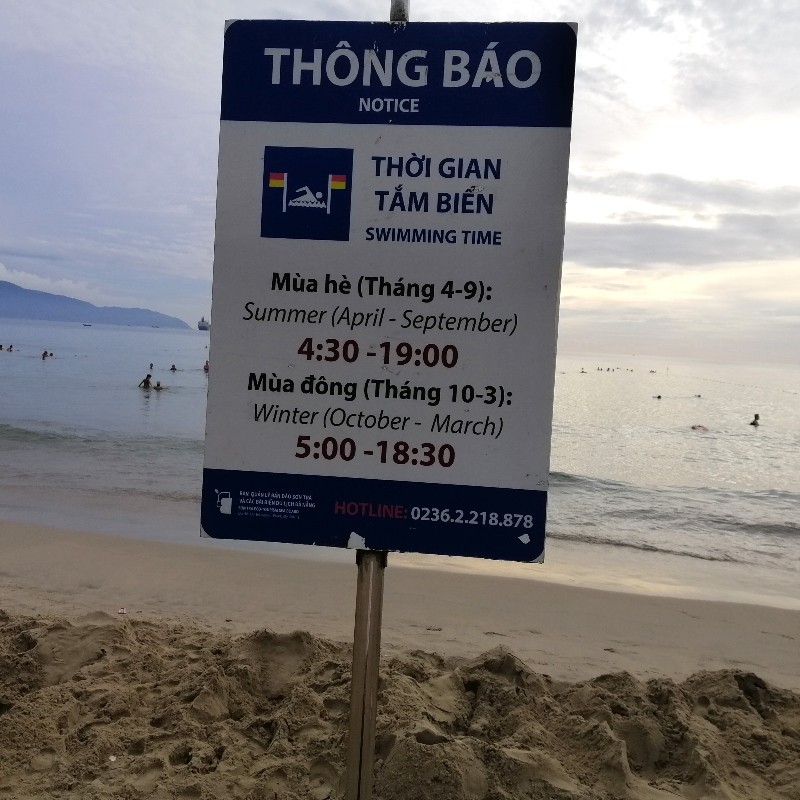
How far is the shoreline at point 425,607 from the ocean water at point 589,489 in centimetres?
92

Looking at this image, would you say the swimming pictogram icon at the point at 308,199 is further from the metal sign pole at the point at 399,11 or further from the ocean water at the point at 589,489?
the ocean water at the point at 589,489

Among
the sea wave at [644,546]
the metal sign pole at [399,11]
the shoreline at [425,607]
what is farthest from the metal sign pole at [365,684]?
the sea wave at [644,546]

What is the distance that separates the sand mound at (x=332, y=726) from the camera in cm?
275

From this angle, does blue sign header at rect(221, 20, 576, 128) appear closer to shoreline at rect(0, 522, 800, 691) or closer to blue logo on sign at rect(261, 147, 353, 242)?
blue logo on sign at rect(261, 147, 353, 242)

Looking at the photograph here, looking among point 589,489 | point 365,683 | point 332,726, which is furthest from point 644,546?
point 365,683

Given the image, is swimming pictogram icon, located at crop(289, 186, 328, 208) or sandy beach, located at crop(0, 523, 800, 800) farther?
sandy beach, located at crop(0, 523, 800, 800)

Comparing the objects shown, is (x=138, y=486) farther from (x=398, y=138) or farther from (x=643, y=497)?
(x=398, y=138)

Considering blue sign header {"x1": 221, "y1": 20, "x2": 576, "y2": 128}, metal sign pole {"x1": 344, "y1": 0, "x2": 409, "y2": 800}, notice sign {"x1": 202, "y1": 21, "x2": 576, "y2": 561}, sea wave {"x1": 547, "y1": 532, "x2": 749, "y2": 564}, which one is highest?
blue sign header {"x1": 221, "y1": 20, "x2": 576, "y2": 128}

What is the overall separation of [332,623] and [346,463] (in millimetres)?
Answer: 3661

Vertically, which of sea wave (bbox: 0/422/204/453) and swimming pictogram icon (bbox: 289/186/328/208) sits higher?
swimming pictogram icon (bbox: 289/186/328/208)

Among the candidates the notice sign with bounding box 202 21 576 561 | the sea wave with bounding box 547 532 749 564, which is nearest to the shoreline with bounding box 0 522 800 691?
the notice sign with bounding box 202 21 576 561

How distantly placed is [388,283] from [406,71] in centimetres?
64

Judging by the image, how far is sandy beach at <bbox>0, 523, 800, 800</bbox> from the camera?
2.79 meters

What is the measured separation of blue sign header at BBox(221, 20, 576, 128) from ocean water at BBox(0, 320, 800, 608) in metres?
6.48
